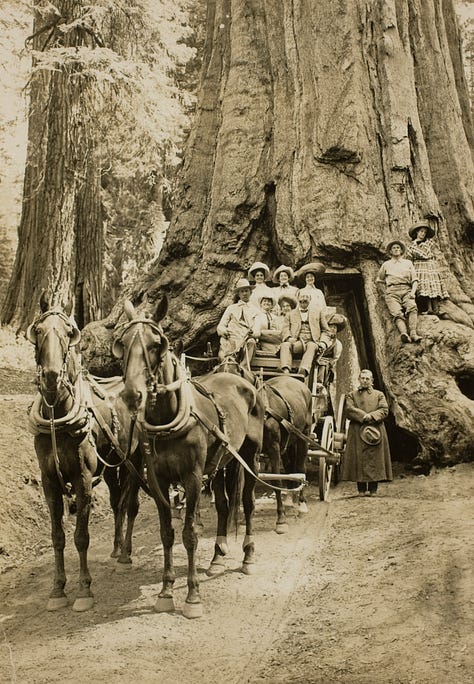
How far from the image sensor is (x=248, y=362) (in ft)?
34.7

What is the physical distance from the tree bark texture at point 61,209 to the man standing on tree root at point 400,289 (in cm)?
571

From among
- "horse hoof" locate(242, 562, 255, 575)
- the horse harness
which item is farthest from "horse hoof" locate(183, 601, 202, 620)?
the horse harness

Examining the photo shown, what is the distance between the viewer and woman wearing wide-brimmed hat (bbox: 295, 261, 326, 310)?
1170 centimetres

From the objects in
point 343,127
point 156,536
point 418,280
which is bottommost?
point 156,536

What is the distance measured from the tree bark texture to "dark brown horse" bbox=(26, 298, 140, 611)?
784 cm

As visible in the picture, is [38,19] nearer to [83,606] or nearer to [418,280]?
[418,280]

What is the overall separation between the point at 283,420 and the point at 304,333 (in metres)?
2.40

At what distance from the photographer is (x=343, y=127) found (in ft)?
44.1

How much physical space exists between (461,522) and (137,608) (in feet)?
11.9

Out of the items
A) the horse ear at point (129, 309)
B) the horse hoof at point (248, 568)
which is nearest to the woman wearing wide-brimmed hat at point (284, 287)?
the horse hoof at point (248, 568)

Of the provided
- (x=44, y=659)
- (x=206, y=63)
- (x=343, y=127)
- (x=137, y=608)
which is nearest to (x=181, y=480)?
(x=137, y=608)

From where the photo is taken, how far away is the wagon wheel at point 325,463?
413 inches

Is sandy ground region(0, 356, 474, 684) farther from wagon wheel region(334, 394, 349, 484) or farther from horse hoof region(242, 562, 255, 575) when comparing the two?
wagon wheel region(334, 394, 349, 484)

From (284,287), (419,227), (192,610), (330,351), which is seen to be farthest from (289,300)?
(192,610)
